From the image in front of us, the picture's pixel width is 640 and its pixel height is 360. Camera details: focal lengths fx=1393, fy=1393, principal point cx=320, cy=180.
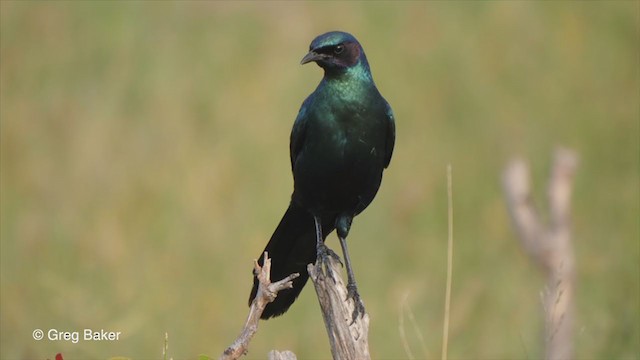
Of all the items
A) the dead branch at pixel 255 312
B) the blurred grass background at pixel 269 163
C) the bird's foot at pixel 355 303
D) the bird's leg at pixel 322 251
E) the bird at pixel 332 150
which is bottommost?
the dead branch at pixel 255 312

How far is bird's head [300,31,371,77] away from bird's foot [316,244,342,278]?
65 centimetres

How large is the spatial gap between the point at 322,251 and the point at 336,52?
734mm

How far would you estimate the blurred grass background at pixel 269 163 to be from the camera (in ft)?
25.4

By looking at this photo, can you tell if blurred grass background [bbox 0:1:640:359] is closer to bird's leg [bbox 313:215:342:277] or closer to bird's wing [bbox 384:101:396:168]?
bird's leg [bbox 313:215:342:277]

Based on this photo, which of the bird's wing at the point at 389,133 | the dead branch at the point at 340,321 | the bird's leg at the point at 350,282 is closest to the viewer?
the dead branch at the point at 340,321

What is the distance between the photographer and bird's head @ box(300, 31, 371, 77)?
5.10 m

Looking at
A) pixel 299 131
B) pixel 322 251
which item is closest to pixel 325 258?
pixel 322 251

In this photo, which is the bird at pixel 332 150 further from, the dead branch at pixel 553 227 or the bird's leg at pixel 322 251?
the dead branch at pixel 553 227

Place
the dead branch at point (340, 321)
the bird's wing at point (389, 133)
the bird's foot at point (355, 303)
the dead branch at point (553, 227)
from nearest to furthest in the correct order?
the dead branch at point (340, 321) < the bird's foot at point (355, 303) < the bird's wing at point (389, 133) < the dead branch at point (553, 227)

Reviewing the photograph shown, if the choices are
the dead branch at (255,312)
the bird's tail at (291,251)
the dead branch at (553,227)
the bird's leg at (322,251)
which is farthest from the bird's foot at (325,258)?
the dead branch at (553,227)

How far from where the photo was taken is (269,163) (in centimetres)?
893

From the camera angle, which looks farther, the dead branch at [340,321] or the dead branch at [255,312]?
the dead branch at [340,321]

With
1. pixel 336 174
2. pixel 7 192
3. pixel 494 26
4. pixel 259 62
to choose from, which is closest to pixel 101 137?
pixel 7 192

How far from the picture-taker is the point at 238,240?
839 centimetres
